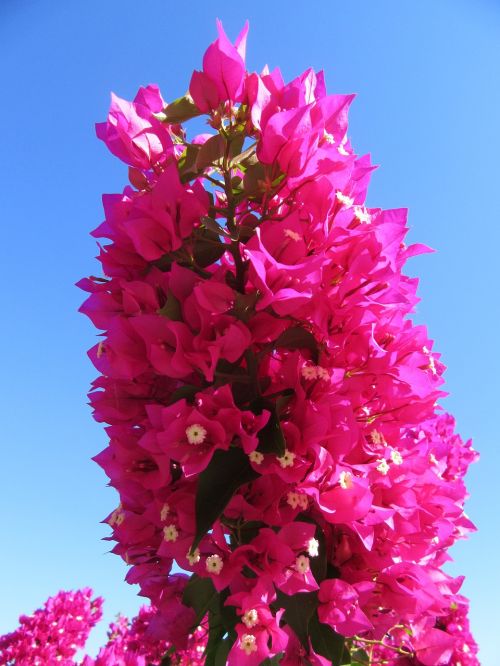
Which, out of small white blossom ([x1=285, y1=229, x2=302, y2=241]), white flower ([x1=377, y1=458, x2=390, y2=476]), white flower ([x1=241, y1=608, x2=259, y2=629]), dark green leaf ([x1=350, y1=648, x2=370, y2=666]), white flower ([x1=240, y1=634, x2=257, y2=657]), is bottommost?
white flower ([x1=240, y1=634, x2=257, y2=657])

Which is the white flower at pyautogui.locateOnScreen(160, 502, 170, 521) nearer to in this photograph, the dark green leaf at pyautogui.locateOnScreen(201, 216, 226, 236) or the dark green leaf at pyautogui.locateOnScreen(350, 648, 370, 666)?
the dark green leaf at pyautogui.locateOnScreen(201, 216, 226, 236)

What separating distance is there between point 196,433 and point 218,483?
15 centimetres

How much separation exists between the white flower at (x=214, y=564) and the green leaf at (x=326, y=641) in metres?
0.35

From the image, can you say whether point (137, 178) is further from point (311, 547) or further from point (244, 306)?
point (311, 547)

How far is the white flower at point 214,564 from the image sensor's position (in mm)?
1331

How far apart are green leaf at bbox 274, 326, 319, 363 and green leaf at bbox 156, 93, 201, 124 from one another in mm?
766

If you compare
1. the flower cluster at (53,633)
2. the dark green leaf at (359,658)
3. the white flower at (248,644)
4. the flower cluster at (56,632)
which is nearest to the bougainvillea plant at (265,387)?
the white flower at (248,644)

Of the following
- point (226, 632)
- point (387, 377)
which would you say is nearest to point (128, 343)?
point (387, 377)

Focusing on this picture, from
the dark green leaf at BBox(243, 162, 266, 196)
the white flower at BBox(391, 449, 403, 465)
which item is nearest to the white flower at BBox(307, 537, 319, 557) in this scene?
the white flower at BBox(391, 449, 403, 465)

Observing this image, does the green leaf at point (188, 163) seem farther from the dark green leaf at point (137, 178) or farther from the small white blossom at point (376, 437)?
the small white blossom at point (376, 437)

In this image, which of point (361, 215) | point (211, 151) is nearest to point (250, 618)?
point (361, 215)

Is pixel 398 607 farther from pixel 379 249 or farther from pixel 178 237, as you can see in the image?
pixel 178 237

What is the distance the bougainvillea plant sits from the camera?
1349 mm

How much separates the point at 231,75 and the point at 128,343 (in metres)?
0.83
